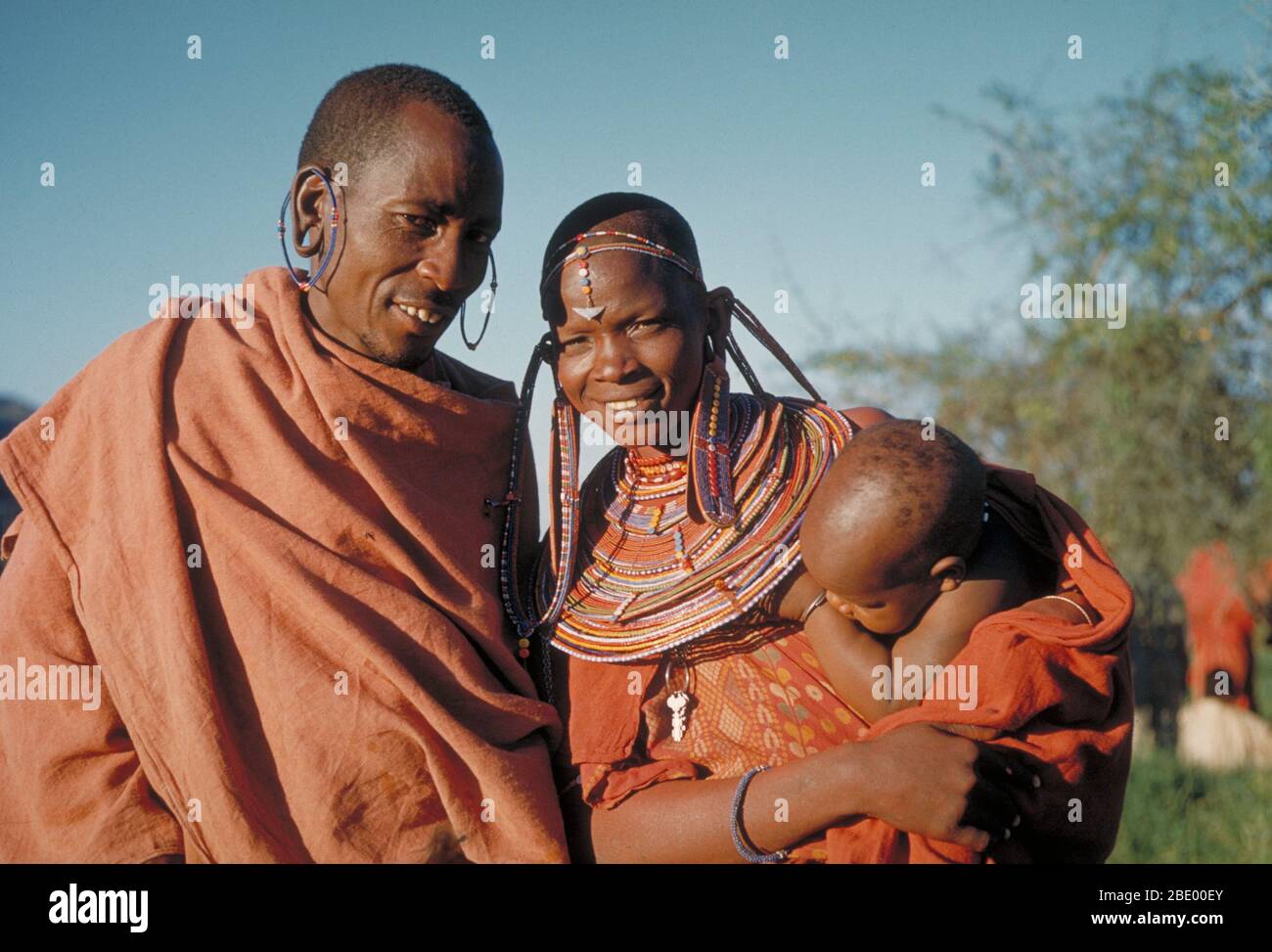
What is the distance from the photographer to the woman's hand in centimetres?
279

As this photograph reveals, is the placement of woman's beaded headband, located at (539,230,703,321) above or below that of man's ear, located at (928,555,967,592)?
above

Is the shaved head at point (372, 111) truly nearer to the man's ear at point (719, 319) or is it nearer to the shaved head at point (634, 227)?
the shaved head at point (634, 227)

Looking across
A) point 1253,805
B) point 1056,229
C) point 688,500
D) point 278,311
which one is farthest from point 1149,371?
point 278,311

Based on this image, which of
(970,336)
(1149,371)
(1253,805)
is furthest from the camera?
(970,336)

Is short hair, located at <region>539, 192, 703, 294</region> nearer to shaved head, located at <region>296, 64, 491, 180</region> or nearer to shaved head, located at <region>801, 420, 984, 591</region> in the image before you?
shaved head, located at <region>296, 64, 491, 180</region>

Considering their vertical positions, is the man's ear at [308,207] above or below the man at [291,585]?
above

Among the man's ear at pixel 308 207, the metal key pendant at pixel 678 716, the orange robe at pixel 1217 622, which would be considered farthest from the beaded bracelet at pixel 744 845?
the orange robe at pixel 1217 622

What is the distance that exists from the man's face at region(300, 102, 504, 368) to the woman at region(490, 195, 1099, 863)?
253 millimetres

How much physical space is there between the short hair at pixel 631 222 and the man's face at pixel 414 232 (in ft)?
0.61

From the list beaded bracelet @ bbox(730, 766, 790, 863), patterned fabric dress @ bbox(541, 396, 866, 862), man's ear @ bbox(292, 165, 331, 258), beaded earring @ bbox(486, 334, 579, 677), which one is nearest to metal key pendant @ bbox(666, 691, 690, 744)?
patterned fabric dress @ bbox(541, 396, 866, 862)

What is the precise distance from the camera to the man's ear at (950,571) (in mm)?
2955
